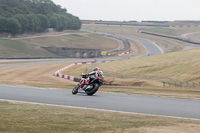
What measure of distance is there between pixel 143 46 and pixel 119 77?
92.3m

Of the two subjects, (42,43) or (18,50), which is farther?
(42,43)

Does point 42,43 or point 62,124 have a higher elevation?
point 62,124

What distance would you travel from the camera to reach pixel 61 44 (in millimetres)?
137875

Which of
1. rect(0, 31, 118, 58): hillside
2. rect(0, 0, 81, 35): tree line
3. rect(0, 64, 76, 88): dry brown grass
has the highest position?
rect(0, 0, 81, 35): tree line

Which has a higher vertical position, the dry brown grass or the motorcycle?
the motorcycle

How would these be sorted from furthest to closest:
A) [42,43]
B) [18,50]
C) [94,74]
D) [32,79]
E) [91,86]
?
1. [42,43]
2. [18,50]
3. [32,79]
4. [91,86]
5. [94,74]

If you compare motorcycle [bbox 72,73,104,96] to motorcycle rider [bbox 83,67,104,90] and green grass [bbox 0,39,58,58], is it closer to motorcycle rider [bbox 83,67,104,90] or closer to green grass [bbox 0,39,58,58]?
motorcycle rider [bbox 83,67,104,90]

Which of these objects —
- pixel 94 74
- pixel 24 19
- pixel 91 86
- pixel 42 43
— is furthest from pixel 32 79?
pixel 24 19

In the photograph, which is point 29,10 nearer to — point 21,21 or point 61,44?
point 21,21

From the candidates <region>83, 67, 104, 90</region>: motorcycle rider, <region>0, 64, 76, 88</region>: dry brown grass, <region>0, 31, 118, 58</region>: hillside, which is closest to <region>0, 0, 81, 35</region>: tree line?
<region>0, 31, 118, 58</region>: hillside

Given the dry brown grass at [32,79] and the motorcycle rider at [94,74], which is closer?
the motorcycle rider at [94,74]

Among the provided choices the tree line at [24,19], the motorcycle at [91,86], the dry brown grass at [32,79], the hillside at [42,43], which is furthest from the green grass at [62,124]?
the tree line at [24,19]

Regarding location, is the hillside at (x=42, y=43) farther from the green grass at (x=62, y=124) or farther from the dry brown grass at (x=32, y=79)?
the green grass at (x=62, y=124)

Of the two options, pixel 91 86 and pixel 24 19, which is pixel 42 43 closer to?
pixel 24 19
